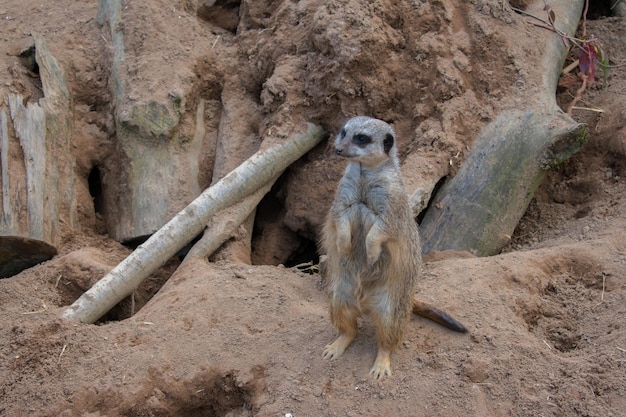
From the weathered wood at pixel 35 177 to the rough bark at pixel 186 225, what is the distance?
562 mm

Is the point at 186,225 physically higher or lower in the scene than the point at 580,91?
lower

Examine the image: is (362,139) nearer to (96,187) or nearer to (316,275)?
(316,275)

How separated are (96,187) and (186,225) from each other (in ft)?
3.64

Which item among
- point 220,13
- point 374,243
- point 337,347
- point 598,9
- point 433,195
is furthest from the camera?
point 598,9

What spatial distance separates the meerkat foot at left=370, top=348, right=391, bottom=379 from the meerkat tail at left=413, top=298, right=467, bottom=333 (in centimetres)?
30

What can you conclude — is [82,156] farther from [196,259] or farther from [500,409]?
[500,409]

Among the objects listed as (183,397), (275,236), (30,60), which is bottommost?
(183,397)

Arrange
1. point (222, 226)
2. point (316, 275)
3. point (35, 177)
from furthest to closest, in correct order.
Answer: point (222, 226)
point (35, 177)
point (316, 275)

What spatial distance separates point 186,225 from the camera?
3.85m

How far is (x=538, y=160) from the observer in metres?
3.85

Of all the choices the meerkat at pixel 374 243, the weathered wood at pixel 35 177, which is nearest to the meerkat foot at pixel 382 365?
the meerkat at pixel 374 243

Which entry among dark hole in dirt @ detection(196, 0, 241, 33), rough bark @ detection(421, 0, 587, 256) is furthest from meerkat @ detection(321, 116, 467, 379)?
dark hole in dirt @ detection(196, 0, 241, 33)

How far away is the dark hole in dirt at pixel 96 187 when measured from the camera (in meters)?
4.50

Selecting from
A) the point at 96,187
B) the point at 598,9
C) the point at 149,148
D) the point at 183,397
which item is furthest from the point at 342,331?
the point at 598,9
